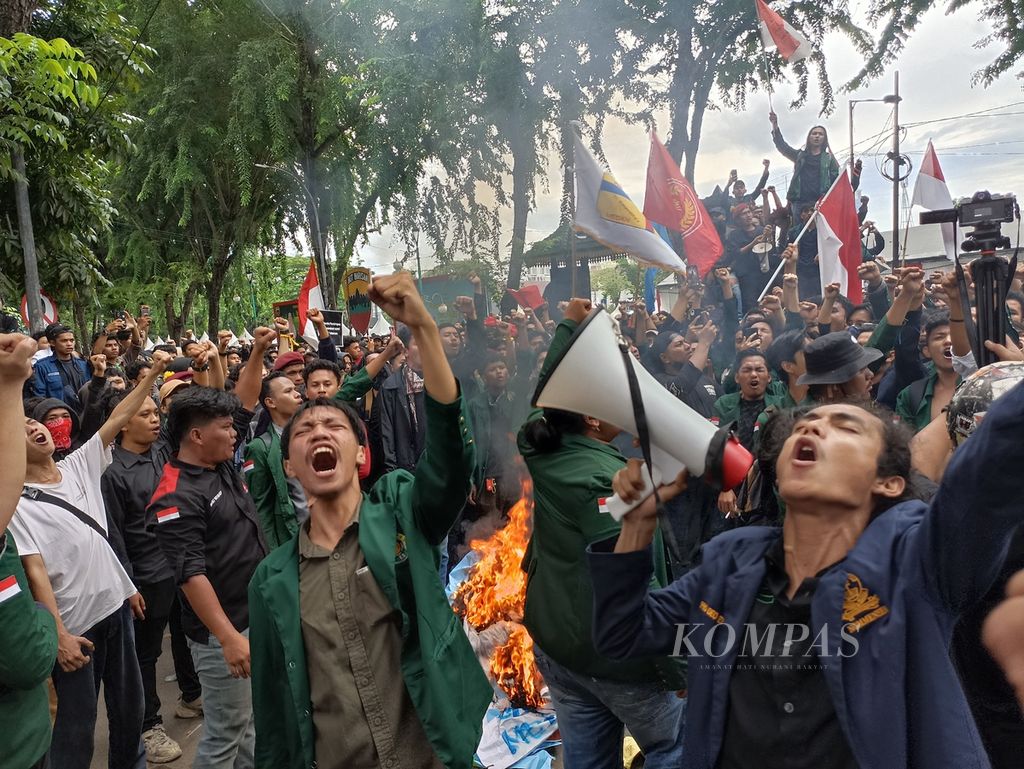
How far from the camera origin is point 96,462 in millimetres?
3623

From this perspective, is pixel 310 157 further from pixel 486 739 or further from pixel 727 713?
pixel 727 713

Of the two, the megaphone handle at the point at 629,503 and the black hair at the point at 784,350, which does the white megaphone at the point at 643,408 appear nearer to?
the megaphone handle at the point at 629,503

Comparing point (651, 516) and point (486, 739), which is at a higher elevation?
point (651, 516)

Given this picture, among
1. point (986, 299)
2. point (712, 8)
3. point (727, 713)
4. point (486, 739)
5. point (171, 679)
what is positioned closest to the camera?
point (727, 713)

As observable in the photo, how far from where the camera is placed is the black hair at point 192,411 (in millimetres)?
3344

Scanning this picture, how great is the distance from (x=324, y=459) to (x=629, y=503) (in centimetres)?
108

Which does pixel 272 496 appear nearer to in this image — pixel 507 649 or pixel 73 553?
pixel 73 553

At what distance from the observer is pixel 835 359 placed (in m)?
3.43

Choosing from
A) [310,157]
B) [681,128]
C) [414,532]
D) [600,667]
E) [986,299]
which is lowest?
[600,667]

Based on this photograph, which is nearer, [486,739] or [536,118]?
[486,739]

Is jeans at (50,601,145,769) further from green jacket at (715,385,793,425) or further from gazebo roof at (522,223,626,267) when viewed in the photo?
gazebo roof at (522,223,626,267)

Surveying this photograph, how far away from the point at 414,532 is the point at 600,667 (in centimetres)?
75

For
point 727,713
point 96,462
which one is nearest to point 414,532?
point 727,713

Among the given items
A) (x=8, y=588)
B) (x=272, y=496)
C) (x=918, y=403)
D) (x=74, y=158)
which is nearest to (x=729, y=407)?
(x=918, y=403)
